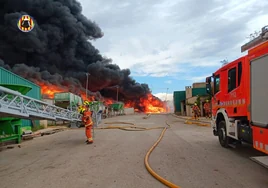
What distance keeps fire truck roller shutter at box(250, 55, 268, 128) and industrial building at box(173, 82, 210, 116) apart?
22.9 m

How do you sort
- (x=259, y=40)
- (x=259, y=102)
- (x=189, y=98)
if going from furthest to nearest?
(x=189, y=98) < (x=259, y=40) < (x=259, y=102)

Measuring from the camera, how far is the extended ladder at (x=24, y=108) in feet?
21.3

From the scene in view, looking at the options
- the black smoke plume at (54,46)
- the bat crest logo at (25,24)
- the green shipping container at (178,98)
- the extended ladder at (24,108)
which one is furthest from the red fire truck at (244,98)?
the bat crest logo at (25,24)

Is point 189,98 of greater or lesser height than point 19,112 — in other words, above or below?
above

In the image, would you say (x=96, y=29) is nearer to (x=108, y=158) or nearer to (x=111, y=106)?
(x=111, y=106)

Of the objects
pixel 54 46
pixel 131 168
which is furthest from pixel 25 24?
pixel 131 168

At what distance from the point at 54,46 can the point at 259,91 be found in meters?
47.7

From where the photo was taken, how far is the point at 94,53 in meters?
59.2

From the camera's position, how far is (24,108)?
24.6ft

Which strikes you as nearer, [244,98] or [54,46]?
[244,98]

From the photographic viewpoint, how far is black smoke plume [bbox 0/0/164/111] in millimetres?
42562

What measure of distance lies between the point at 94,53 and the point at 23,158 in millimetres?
53609

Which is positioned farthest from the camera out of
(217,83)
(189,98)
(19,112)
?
(189,98)

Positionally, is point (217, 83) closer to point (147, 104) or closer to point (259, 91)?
point (259, 91)
